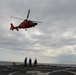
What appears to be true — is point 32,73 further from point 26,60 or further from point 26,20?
point 26,20

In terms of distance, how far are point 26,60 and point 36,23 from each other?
1042 cm

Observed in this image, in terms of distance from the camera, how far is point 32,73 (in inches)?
1423

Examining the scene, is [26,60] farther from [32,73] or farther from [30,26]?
[32,73]

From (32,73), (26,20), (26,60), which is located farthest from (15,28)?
(32,73)

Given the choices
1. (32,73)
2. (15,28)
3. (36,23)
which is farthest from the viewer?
(15,28)

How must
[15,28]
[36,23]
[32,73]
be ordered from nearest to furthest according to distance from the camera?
[32,73] → [36,23] → [15,28]

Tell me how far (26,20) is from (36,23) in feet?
14.5

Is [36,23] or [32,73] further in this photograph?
[36,23]

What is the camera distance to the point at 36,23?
2566 inches

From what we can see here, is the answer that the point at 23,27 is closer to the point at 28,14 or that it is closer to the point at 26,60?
the point at 28,14

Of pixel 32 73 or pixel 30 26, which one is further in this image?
pixel 30 26

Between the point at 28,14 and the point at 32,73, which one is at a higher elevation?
the point at 28,14

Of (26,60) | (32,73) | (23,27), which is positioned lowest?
(32,73)

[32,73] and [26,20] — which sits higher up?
[26,20]
